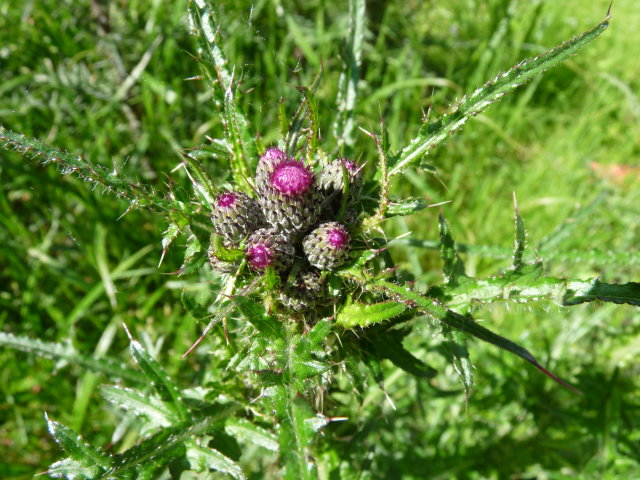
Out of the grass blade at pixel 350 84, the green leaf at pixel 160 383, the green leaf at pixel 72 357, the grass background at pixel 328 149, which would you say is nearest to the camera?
the green leaf at pixel 160 383

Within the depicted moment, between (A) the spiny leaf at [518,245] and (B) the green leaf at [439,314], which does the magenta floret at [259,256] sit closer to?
(B) the green leaf at [439,314]

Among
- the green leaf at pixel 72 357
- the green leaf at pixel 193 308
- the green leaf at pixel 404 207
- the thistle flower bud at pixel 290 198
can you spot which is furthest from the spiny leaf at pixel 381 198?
the green leaf at pixel 72 357

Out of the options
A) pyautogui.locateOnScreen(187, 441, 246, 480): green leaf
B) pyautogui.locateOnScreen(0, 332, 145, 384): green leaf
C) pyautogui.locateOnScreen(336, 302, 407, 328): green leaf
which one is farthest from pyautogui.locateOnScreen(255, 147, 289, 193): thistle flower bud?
pyautogui.locateOnScreen(0, 332, 145, 384): green leaf

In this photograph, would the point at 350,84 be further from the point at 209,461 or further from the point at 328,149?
the point at 328,149

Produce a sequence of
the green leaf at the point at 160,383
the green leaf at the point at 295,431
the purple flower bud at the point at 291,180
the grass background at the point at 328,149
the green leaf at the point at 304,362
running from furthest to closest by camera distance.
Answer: the grass background at the point at 328,149 < the green leaf at the point at 160,383 < the purple flower bud at the point at 291,180 < the green leaf at the point at 304,362 < the green leaf at the point at 295,431

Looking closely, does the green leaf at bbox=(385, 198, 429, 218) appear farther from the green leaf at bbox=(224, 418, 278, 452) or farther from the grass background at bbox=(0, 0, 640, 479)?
the green leaf at bbox=(224, 418, 278, 452)

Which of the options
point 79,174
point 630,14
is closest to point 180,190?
point 79,174
